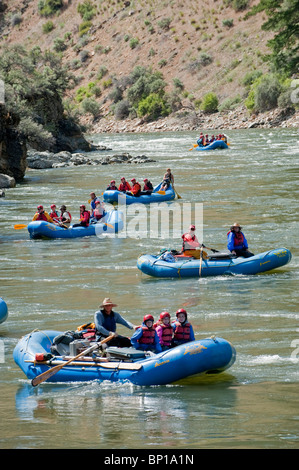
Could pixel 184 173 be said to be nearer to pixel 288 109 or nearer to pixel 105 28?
pixel 288 109

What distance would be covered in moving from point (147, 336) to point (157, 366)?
69 cm

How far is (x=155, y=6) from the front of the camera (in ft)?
319

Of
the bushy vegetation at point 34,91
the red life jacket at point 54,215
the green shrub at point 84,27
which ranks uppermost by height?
the green shrub at point 84,27

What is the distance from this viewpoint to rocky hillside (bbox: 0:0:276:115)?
80.2 m

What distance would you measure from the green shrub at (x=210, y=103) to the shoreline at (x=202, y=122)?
0.69m

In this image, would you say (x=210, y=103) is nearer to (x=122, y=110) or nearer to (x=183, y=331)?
(x=122, y=110)

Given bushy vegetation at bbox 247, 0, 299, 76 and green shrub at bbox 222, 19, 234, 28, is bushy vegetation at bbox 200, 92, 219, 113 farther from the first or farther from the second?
bushy vegetation at bbox 247, 0, 299, 76

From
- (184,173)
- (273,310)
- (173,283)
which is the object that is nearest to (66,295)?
(173,283)

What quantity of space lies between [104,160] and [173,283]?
27225 mm

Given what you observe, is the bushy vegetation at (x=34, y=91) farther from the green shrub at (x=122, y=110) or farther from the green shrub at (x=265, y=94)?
the green shrub at (x=122, y=110)

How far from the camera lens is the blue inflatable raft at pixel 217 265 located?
16359 mm

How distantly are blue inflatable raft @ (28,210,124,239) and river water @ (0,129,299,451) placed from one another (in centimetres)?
30

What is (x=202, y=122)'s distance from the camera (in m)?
72.4

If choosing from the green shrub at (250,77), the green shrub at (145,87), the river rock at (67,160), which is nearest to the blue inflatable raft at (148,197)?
the river rock at (67,160)
